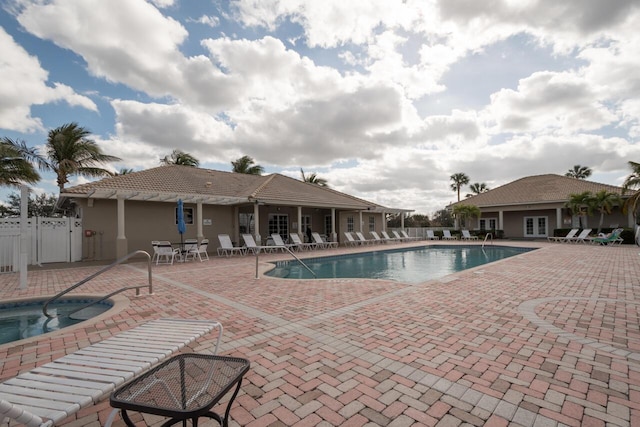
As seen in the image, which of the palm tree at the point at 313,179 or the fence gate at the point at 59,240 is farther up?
the palm tree at the point at 313,179

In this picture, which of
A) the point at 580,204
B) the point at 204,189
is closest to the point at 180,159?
the point at 204,189

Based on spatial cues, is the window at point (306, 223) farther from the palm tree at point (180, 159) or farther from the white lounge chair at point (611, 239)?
the white lounge chair at point (611, 239)

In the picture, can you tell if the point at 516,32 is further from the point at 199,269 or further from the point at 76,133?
the point at 76,133

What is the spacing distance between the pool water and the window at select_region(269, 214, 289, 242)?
44.2 feet

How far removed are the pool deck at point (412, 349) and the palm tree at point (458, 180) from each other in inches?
1599

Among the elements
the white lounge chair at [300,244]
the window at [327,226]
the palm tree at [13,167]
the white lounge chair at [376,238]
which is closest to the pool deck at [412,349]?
the white lounge chair at [300,244]

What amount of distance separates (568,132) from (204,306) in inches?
714

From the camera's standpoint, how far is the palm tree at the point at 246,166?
107 feet

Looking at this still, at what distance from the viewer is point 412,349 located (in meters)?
3.39

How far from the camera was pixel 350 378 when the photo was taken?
2.78 m

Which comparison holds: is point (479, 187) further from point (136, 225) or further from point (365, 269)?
point (136, 225)

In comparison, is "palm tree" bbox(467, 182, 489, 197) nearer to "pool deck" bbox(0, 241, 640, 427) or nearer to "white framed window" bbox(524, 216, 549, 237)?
"white framed window" bbox(524, 216, 549, 237)

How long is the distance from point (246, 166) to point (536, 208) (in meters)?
28.3

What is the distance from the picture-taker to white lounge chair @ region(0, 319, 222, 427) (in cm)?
149
